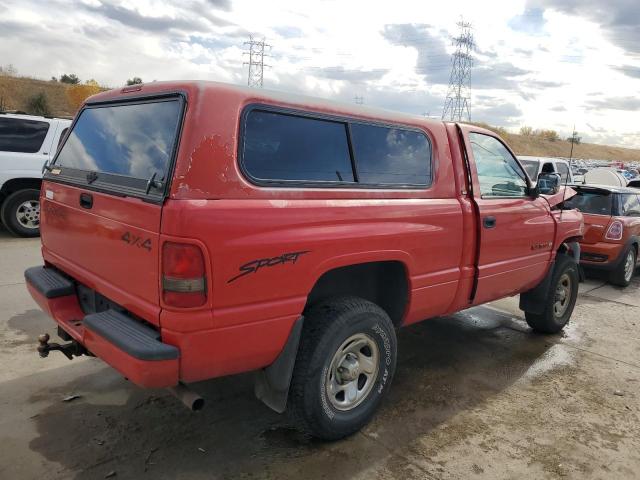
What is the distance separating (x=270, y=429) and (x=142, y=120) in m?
2.01

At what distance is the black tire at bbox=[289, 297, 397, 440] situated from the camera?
2900 mm

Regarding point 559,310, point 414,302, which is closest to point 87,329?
point 414,302

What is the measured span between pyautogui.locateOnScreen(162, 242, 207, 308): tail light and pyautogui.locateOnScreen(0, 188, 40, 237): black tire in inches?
293

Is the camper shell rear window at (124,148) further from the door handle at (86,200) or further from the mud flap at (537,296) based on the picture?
the mud flap at (537,296)

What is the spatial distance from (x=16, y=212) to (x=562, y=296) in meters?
8.25

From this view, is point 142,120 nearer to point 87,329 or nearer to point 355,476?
point 87,329

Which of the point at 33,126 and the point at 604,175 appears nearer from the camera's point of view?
the point at 33,126

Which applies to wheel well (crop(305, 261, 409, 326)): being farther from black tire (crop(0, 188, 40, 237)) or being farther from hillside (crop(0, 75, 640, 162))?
hillside (crop(0, 75, 640, 162))

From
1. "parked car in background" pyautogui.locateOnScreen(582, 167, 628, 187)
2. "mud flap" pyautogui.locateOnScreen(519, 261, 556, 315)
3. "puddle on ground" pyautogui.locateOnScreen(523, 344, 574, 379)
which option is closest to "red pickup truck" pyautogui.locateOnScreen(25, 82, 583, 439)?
"puddle on ground" pyautogui.locateOnScreen(523, 344, 574, 379)

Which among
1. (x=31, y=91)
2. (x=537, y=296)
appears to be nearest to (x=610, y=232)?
(x=537, y=296)

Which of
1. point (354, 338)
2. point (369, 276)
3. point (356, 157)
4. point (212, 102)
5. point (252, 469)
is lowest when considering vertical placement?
point (252, 469)

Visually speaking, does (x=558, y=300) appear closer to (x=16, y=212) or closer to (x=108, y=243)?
(x=108, y=243)

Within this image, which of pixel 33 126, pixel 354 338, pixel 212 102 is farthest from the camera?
pixel 33 126

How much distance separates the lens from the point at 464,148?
3.94 metres
